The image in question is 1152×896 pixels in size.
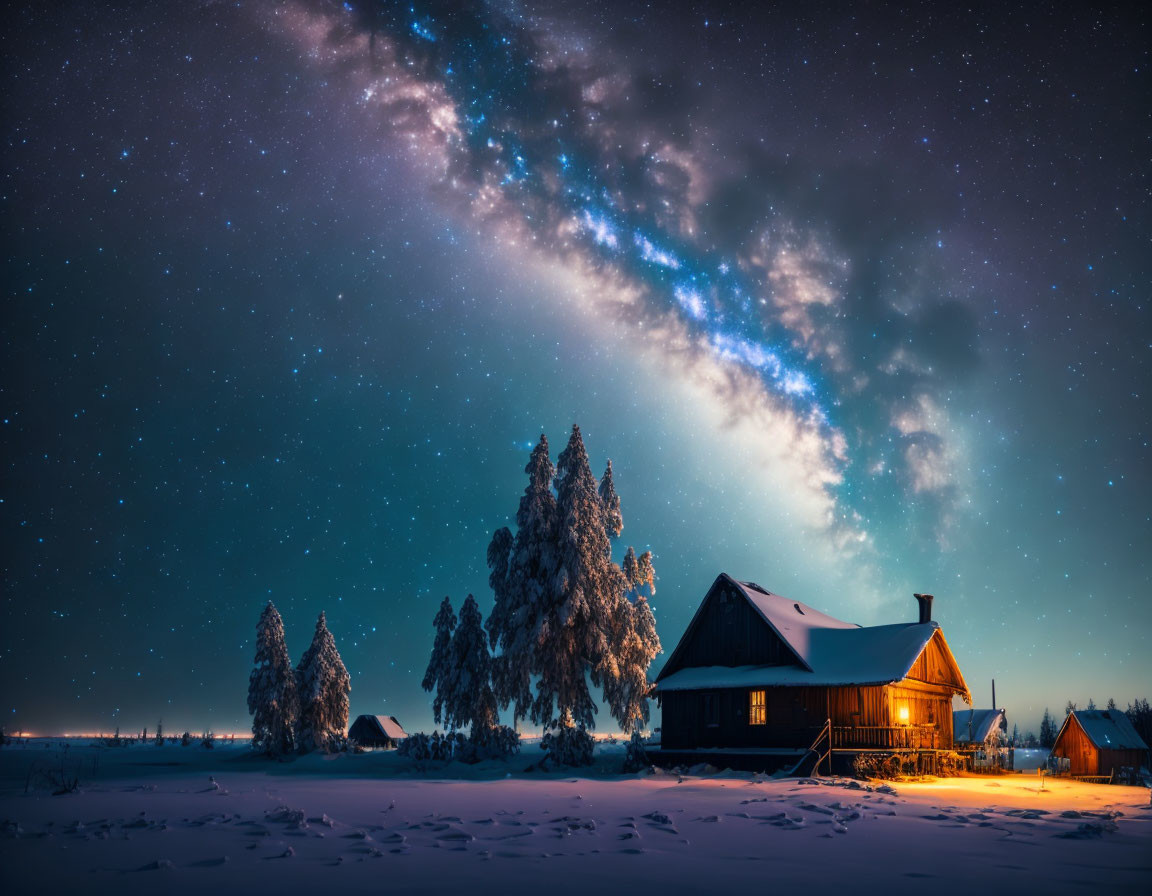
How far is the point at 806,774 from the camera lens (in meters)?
32.7

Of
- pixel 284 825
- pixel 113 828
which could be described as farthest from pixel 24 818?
pixel 284 825

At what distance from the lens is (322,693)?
50.9m

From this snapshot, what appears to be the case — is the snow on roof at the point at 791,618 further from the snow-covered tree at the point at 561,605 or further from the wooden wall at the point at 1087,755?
the wooden wall at the point at 1087,755

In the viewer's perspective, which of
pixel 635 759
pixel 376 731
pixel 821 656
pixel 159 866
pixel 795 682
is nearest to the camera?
pixel 159 866

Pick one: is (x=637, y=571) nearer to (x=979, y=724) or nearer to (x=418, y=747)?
(x=418, y=747)

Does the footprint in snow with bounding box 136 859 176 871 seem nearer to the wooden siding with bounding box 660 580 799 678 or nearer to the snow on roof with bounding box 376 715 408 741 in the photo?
the wooden siding with bounding box 660 580 799 678

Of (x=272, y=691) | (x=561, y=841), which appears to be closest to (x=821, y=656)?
(x=561, y=841)

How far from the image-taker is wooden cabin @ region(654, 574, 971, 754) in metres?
34.7

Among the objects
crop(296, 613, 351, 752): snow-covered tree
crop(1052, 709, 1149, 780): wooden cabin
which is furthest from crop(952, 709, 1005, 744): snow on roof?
crop(296, 613, 351, 752): snow-covered tree

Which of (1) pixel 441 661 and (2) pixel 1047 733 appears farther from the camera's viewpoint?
(2) pixel 1047 733

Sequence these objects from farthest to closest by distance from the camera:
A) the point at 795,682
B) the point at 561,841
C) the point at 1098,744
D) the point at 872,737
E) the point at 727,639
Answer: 1. the point at 1098,744
2. the point at 727,639
3. the point at 795,682
4. the point at 872,737
5. the point at 561,841

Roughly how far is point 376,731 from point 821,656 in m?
55.8

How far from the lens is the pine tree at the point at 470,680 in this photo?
1670 inches

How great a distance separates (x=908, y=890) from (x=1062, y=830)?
7.98m
